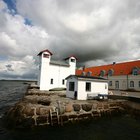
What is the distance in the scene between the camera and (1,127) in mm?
12195

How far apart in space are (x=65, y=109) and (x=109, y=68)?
105ft

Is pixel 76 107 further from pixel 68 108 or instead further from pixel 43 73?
pixel 43 73

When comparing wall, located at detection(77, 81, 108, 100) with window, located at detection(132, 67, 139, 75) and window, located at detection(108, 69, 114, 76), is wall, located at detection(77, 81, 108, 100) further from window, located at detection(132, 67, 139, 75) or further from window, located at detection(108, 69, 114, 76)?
window, located at detection(108, 69, 114, 76)

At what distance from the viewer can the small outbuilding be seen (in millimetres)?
19438

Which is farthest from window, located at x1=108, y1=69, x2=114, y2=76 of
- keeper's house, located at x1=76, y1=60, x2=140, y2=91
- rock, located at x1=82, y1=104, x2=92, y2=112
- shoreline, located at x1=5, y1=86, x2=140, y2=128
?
rock, located at x1=82, y1=104, x2=92, y2=112

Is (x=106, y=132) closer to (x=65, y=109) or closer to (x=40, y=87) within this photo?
(x=65, y=109)

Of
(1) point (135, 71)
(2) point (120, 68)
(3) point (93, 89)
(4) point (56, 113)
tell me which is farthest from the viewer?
(2) point (120, 68)

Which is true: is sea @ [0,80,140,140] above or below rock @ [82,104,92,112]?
below

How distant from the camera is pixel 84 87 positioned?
64.7ft

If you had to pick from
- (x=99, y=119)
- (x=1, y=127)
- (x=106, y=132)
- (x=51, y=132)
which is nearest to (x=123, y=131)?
(x=106, y=132)

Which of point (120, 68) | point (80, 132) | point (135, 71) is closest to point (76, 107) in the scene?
→ point (80, 132)

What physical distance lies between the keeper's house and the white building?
1297 centimetres

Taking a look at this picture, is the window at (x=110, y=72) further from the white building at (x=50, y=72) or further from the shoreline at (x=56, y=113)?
the shoreline at (x=56, y=113)

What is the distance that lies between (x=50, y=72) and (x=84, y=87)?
606 inches
